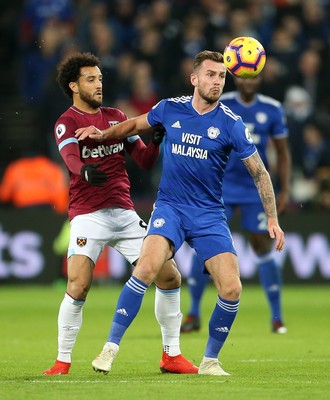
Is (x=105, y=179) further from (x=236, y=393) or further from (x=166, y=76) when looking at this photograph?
(x=166, y=76)

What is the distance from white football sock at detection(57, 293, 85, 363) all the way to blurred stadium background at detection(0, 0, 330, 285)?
8.53 metres

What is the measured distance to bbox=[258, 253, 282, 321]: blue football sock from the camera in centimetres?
1223

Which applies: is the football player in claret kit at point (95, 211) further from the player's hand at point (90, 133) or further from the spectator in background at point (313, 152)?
the spectator in background at point (313, 152)

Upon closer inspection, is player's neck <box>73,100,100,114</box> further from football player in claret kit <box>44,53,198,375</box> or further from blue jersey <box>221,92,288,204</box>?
blue jersey <box>221,92,288,204</box>

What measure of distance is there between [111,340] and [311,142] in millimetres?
10637

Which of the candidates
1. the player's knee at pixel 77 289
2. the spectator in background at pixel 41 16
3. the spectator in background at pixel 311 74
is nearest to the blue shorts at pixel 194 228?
the player's knee at pixel 77 289

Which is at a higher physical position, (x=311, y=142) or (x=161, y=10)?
(x=161, y=10)

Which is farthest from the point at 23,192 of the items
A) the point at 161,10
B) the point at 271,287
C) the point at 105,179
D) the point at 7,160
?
the point at 105,179

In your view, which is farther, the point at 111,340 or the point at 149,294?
the point at 149,294

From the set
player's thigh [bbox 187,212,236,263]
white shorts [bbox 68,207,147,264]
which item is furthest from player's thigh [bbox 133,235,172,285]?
white shorts [bbox 68,207,147,264]

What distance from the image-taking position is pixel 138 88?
18250 mm

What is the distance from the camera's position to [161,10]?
63.9ft

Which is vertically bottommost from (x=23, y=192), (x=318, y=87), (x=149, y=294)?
(x=149, y=294)

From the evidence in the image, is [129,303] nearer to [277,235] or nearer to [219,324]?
[219,324]
